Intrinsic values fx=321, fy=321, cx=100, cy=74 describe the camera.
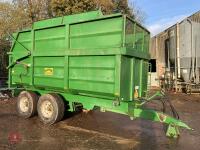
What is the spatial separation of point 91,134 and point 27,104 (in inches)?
117

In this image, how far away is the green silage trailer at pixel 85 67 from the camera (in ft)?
25.3

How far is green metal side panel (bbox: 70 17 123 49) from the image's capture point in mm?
7703

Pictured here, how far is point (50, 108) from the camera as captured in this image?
9.34 metres

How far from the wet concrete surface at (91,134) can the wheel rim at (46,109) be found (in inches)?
12.9

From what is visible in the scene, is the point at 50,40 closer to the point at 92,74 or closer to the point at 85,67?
the point at 85,67

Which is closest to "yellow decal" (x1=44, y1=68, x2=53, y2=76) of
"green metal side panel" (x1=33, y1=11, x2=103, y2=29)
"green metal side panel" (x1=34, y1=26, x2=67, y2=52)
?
"green metal side panel" (x1=34, y1=26, x2=67, y2=52)

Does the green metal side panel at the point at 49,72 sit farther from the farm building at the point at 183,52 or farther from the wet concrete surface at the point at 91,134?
the farm building at the point at 183,52

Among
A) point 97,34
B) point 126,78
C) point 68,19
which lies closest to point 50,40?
point 68,19

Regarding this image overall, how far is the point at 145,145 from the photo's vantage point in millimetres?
7312

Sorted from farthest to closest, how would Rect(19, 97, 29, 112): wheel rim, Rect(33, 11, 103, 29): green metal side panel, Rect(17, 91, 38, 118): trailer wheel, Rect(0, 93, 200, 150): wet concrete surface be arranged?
Rect(19, 97, 29, 112): wheel rim < Rect(17, 91, 38, 118): trailer wheel < Rect(33, 11, 103, 29): green metal side panel < Rect(0, 93, 200, 150): wet concrete surface

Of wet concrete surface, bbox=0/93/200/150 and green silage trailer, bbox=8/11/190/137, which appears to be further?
green silage trailer, bbox=8/11/190/137

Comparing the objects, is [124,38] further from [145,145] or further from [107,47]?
Answer: [145,145]

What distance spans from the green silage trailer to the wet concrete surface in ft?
1.47

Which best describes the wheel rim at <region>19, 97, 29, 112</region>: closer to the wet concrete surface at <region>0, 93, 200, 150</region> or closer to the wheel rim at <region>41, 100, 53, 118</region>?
the wet concrete surface at <region>0, 93, 200, 150</region>
